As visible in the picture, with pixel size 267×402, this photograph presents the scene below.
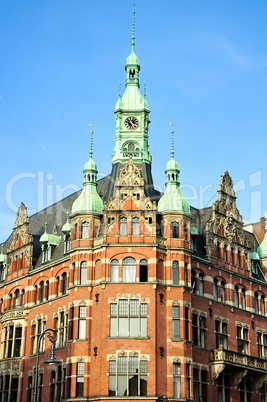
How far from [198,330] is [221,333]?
3698 millimetres

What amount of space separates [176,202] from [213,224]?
22.9 ft

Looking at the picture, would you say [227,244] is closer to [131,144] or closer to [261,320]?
[261,320]

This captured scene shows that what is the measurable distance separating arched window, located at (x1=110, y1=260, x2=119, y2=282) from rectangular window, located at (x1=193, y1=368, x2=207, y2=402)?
10759 mm

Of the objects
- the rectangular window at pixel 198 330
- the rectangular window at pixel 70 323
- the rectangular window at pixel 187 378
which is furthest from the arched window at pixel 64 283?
the rectangular window at pixel 187 378

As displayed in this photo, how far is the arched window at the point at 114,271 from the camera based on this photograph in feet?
199

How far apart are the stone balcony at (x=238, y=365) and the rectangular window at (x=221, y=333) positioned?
2.33 m


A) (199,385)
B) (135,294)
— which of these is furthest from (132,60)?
(199,385)

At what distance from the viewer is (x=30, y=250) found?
236 feet

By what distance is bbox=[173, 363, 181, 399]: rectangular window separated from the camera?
58062 mm

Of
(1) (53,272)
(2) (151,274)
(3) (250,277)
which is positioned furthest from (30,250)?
(3) (250,277)

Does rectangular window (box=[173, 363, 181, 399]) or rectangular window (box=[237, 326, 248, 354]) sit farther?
rectangular window (box=[237, 326, 248, 354])

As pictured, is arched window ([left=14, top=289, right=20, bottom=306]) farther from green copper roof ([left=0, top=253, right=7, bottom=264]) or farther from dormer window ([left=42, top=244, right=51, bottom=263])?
green copper roof ([left=0, top=253, right=7, bottom=264])

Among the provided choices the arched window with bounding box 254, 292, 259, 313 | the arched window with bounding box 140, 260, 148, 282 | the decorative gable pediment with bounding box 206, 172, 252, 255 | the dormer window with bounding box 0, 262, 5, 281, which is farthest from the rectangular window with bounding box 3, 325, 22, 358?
the arched window with bounding box 254, 292, 259, 313

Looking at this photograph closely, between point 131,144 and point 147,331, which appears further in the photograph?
point 131,144
